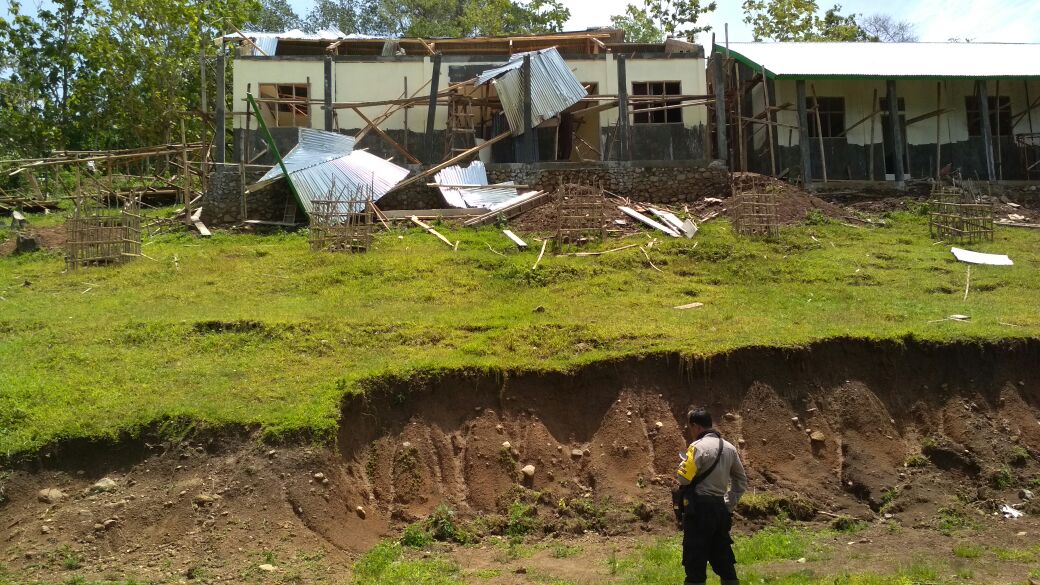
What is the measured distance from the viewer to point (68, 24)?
31781 millimetres

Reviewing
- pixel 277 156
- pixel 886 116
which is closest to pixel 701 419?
pixel 277 156

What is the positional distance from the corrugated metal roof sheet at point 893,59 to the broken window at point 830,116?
1033 mm

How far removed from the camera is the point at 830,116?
24.7 metres

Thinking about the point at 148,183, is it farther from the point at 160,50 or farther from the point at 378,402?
the point at 378,402

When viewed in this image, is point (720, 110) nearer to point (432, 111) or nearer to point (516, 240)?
point (432, 111)

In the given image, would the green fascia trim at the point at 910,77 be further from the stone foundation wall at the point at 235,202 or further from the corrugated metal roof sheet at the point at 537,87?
the stone foundation wall at the point at 235,202

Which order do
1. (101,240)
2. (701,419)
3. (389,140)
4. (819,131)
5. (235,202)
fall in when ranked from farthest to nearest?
1. (819,131)
2. (389,140)
3. (235,202)
4. (101,240)
5. (701,419)

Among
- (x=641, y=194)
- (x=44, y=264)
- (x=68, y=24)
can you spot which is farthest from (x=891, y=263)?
(x=68, y=24)

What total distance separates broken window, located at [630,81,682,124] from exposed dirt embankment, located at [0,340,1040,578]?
1300 cm

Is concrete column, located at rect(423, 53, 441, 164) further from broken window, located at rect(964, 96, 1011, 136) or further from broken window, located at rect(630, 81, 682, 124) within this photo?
broken window, located at rect(964, 96, 1011, 136)

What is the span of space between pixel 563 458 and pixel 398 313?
4388 millimetres

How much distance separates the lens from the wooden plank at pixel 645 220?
63.1 feet

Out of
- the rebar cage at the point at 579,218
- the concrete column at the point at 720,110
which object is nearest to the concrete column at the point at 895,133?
the concrete column at the point at 720,110

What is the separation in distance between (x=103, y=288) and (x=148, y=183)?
1102 centimetres
